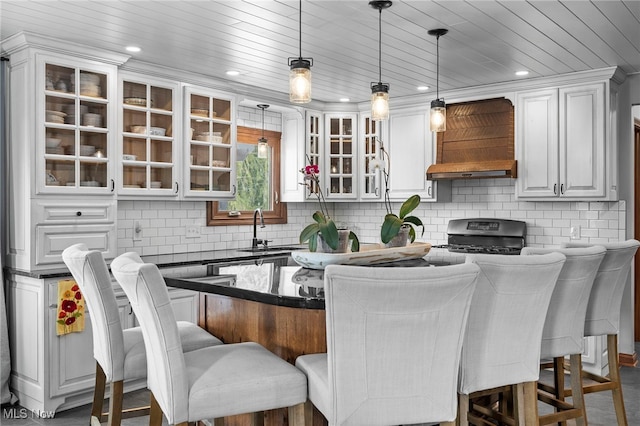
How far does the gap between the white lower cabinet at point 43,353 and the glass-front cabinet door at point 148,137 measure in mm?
921

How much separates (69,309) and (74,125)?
1.25 metres

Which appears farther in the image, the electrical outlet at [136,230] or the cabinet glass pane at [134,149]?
the electrical outlet at [136,230]

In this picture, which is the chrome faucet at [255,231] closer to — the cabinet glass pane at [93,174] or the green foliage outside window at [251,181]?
the green foliage outside window at [251,181]

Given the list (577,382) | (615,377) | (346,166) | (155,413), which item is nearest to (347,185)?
(346,166)

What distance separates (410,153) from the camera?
570 cm

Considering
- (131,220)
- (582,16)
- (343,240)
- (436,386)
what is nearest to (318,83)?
(131,220)

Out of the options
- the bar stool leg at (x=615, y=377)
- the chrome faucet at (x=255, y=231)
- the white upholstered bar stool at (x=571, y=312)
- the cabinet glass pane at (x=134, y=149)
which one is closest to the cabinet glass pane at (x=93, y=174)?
the cabinet glass pane at (x=134, y=149)

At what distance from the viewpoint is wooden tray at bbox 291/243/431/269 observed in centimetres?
266

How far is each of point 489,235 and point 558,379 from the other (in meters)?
2.51

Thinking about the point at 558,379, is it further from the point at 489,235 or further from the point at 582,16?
the point at 489,235

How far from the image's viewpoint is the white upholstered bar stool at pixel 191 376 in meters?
1.88

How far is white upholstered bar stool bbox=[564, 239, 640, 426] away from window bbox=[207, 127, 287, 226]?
11.4 feet

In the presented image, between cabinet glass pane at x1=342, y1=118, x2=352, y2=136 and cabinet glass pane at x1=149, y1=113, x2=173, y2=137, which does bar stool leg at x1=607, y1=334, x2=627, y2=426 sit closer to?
cabinet glass pane at x1=149, y1=113, x2=173, y2=137

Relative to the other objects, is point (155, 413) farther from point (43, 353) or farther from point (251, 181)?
point (251, 181)
